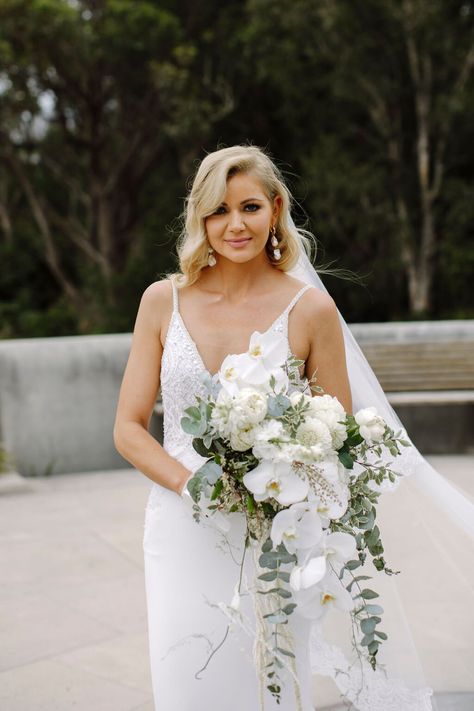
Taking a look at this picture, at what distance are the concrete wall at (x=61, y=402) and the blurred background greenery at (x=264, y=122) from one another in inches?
331

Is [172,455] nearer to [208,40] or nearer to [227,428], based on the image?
[227,428]

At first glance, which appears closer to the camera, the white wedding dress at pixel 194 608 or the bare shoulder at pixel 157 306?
the white wedding dress at pixel 194 608

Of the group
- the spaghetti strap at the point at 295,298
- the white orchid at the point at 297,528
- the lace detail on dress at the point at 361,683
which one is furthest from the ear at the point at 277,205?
the lace detail on dress at the point at 361,683

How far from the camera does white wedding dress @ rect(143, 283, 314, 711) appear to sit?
2.40 metres

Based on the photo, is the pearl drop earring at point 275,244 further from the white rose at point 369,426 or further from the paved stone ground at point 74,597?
the paved stone ground at point 74,597

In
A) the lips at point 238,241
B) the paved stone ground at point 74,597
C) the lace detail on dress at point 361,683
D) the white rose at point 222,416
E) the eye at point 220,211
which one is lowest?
the paved stone ground at point 74,597

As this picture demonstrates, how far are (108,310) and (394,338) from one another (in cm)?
1132

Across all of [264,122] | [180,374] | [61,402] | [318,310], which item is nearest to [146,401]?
[180,374]

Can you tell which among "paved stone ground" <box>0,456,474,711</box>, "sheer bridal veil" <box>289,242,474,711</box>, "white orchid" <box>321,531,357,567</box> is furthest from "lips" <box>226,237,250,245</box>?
"paved stone ground" <box>0,456,474,711</box>

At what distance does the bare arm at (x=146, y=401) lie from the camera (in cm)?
234

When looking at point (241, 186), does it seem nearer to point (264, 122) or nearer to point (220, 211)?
point (220, 211)

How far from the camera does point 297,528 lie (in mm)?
1950

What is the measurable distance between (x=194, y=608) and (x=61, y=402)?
531 cm

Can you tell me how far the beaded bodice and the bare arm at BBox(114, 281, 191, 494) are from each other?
0.14 feet
